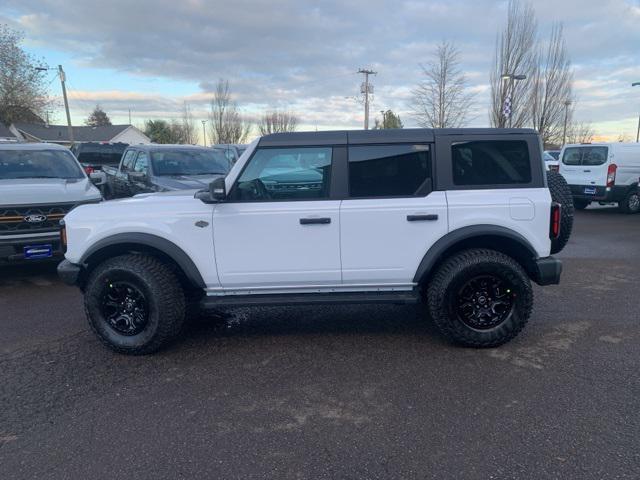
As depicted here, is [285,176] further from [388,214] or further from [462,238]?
[462,238]

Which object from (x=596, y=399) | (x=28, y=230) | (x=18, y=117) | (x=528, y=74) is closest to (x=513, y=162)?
(x=596, y=399)

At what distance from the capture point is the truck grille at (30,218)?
6.24 m

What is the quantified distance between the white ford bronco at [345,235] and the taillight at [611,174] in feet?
34.2

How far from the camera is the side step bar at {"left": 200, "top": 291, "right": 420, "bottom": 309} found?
420 centimetres

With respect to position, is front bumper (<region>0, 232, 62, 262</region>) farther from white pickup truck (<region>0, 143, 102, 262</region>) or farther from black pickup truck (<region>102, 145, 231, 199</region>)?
black pickup truck (<region>102, 145, 231, 199</region>)

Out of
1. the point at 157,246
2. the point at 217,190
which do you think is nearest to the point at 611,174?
the point at 217,190

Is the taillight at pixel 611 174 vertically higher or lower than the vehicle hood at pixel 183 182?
lower

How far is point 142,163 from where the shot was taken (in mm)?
9727

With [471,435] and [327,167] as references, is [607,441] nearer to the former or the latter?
[471,435]

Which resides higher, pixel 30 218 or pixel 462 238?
pixel 30 218

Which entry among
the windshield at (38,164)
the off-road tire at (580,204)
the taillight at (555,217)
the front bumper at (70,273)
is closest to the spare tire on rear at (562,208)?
the taillight at (555,217)

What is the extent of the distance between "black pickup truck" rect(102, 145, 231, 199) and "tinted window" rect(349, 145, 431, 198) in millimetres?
4947

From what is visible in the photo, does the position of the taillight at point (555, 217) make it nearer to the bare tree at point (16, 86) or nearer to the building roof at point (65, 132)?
the bare tree at point (16, 86)

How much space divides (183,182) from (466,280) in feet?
19.7
